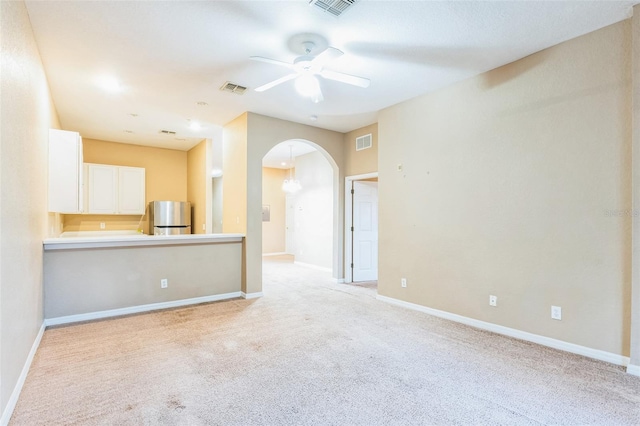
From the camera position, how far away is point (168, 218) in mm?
6551

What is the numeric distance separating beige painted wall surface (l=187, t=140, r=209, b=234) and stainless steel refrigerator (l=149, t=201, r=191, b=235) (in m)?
0.24

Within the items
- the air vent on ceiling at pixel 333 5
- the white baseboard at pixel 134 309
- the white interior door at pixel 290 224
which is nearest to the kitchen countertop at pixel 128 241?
the white baseboard at pixel 134 309

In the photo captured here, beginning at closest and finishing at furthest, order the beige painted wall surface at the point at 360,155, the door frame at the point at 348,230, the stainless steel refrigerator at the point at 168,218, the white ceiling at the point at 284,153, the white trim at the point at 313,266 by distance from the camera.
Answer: the beige painted wall surface at the point at 360,155 → the door frame at the point at 348,230 → the stainless steel refrigerator at the point at 168,218 → the white ceiling at the point at 284,153 → the white trim at the point at 313,266

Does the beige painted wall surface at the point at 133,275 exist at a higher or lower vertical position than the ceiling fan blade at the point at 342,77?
lower

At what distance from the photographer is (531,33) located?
2.84 m

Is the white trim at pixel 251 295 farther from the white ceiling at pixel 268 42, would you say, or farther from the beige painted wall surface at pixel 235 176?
the white ceiling at pixel 268 42

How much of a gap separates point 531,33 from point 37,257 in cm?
516

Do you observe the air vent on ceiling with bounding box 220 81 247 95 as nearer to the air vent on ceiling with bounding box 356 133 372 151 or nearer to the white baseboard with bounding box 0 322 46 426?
the air vent on ceiling with bounding box 356 133 372 151

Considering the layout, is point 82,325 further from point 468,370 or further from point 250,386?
point 468,370

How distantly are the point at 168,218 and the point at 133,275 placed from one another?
Result: 2.54 metres

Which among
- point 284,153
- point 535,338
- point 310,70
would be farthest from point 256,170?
point 535,338

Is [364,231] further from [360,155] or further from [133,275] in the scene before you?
[133,275]

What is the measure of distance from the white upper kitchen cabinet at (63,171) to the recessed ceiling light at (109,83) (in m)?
0.67

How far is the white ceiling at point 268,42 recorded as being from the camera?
2494 millimetres
